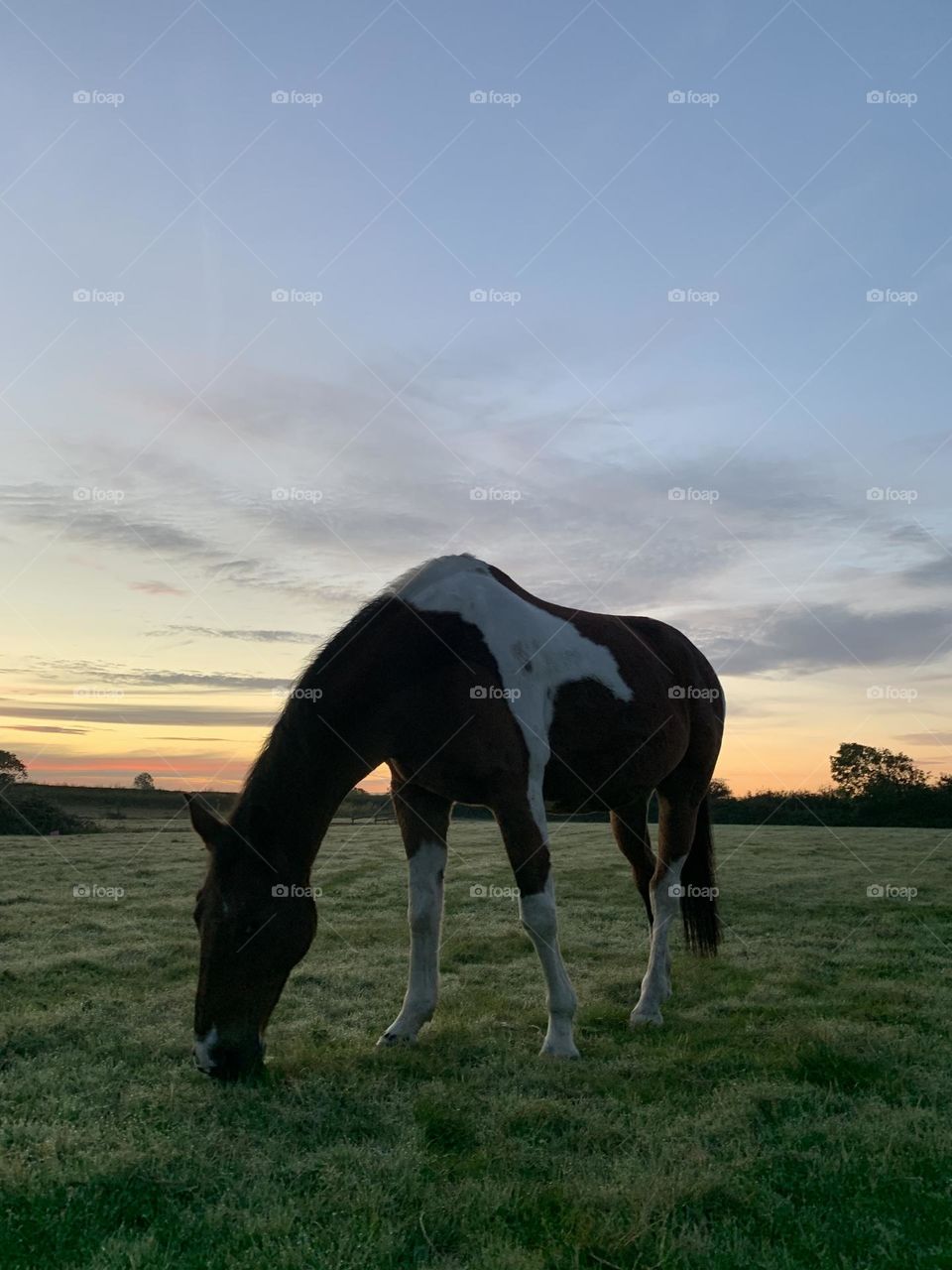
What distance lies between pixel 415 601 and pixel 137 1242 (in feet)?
12.3

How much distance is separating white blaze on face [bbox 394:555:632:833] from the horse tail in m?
2.39

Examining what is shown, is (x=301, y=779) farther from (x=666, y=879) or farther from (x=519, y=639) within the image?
(x=666, y=879)

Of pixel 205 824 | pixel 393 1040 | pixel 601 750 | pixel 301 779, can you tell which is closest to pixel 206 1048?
pixel 205 824

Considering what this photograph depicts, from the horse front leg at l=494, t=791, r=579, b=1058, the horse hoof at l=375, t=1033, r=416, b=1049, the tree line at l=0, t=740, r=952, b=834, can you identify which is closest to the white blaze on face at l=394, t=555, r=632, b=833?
the horse front leg at l=494, t=791, r=579, b=1058

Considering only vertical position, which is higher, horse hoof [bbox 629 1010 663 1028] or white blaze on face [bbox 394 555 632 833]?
white blaze on face [bbox 394 555 632 833]

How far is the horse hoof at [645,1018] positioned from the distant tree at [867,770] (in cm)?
3056

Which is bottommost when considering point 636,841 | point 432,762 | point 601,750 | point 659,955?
point 659,955

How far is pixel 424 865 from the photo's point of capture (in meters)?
6.02

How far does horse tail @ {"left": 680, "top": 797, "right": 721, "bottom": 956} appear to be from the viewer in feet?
26.1

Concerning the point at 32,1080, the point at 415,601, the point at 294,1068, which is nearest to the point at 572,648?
the point at 415,601

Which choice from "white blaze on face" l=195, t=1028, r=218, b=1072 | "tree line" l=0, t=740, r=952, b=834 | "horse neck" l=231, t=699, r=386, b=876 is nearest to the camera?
"white blaze on face" l=195, t=1028, r=218, b=1072

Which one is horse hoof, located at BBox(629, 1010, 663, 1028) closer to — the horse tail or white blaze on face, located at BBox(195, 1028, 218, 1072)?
the horse tail

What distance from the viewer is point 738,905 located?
12141 millimetres

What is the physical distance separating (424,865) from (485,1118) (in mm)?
2033
